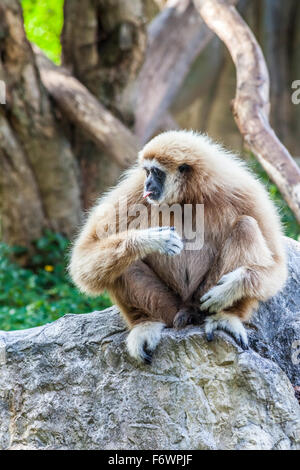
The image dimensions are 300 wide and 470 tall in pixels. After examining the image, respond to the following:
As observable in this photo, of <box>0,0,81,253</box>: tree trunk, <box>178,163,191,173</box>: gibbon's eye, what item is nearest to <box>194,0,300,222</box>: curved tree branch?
<box>178,163,191,173</box>: gibbon's eye

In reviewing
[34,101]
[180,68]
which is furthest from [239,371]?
[180,68]

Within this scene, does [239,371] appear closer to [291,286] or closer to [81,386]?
[81,386]

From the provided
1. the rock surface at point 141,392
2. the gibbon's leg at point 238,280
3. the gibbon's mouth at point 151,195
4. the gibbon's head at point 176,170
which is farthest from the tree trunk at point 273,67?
the rock surface at point 141,392

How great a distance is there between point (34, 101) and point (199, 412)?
6.06 metres

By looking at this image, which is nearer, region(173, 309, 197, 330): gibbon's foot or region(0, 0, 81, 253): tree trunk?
region(173, 309, 197, 330): gibbon's foot

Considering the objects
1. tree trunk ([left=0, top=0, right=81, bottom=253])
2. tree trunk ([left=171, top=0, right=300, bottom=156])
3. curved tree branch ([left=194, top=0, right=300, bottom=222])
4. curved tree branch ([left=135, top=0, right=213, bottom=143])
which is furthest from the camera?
tree trunk ([left=171, top=0, right=300, bottom=156])

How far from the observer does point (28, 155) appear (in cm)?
933

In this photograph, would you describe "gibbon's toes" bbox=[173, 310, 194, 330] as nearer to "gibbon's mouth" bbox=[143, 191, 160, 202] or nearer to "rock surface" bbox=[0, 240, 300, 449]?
"rock surface" bbox=[0, 240, 300, 449]

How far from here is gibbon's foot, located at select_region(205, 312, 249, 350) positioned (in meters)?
4.22

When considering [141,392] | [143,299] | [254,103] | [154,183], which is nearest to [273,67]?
[254,103]

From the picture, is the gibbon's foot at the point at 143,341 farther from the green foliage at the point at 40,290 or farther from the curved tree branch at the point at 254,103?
the green foliage at the point at 40,290

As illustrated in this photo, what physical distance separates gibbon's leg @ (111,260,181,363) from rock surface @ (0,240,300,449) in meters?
0.15

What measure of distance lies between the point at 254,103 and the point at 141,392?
375 centimetres
